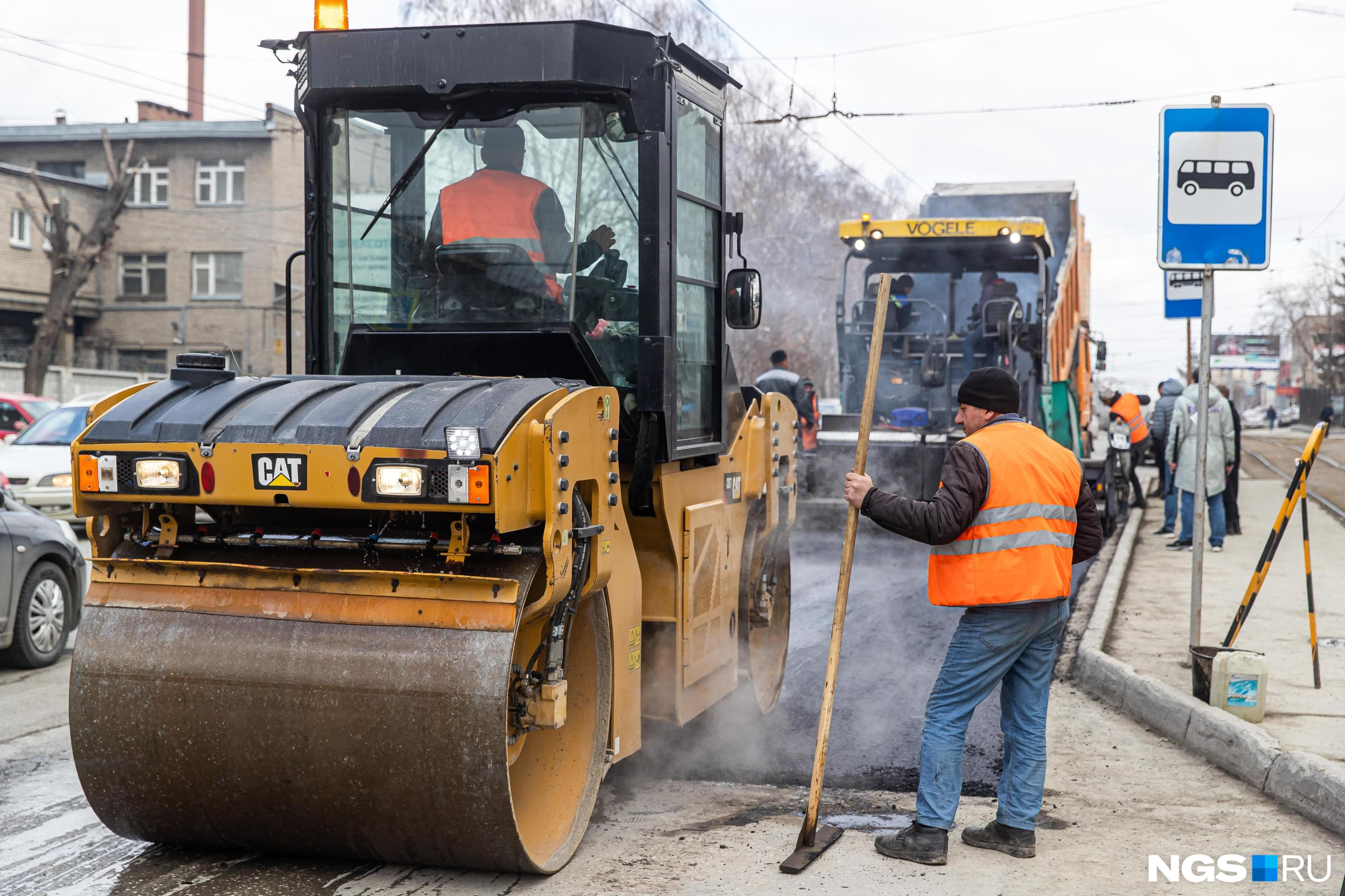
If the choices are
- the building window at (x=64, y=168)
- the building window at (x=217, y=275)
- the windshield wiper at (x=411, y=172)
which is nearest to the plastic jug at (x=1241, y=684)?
the windshield wiper at (x=411, y=172)

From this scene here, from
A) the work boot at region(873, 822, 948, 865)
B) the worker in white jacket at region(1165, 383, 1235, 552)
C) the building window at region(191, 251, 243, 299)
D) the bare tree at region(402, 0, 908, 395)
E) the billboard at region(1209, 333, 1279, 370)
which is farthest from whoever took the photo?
the billboard at region(1209, 333, 1279, 370)

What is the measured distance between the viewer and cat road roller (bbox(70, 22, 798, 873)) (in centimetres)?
382

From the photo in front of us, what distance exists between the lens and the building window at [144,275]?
3881 centimetres

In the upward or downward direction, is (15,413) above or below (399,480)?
below

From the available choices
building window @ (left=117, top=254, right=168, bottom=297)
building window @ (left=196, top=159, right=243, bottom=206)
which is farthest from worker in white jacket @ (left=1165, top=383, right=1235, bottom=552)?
building window @ (left=117, top=254, right=168, bottom=297)

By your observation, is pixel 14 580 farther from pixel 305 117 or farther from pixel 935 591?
pixel 935 591

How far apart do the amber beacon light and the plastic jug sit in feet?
15.7

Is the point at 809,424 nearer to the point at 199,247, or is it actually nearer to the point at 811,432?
the point at 811,432

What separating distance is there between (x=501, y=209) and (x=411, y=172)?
406 mm

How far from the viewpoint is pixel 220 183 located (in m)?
38.0

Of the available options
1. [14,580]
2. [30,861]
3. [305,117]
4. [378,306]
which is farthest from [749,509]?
[14,580]

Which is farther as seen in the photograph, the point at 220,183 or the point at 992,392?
the point at 220,183

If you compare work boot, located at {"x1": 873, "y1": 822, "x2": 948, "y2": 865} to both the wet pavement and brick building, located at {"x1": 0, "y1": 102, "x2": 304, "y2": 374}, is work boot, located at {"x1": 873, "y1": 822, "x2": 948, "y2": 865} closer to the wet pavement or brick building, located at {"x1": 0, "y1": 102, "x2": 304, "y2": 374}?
the wet pavement

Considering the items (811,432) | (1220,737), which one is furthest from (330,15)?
(811,432)
